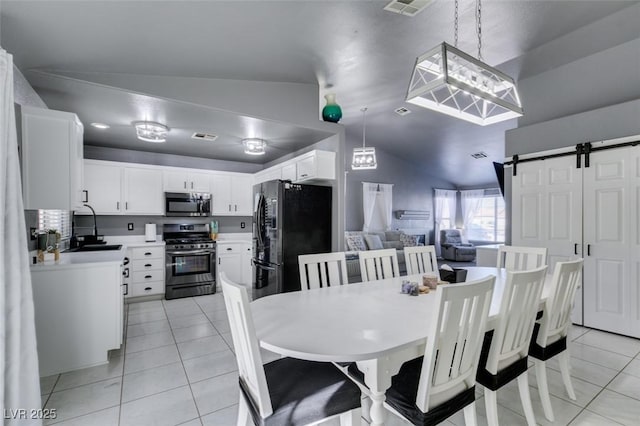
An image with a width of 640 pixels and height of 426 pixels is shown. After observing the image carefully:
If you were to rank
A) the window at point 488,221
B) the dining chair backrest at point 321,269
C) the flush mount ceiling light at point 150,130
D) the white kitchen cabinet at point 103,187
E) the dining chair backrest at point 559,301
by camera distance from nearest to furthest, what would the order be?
the dining chair backrest at point 559,301, the dining chair backrest at point 321,269, the flush mount ceiling light at point 150,130, the white kitchen cabinet at point 103,187, the window at point 488,221

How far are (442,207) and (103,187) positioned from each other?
28.3 ft

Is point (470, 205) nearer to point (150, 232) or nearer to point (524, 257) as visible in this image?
point (524, 257)

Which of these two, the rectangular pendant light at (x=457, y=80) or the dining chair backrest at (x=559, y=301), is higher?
the rectangular pendant light at (x=457, y=80)

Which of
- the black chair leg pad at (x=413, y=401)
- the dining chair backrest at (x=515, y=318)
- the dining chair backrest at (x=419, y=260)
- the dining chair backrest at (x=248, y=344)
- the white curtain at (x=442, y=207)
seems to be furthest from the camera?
the white curtain at (x=442, y=207)

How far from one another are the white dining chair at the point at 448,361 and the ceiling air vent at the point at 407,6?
6.32ft

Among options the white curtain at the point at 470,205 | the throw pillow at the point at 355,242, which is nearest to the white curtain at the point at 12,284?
the throw pillow at the point at 355,242

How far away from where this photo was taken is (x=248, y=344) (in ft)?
3.99

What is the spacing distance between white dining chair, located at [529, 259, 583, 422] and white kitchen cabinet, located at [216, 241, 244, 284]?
14.1 feet

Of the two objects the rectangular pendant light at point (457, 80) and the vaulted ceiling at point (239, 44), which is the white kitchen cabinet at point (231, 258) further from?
the rectangular pendant light at point (457, 80)

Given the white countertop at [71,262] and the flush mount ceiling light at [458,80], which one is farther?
the white countertop at [71,262]

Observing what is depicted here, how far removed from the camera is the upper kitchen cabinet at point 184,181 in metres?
4.84

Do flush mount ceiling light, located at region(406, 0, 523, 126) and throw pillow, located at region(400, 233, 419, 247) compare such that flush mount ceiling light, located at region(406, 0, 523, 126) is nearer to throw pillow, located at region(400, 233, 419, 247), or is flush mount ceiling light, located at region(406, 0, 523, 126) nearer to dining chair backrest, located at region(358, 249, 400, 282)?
dining chair backrest, located at region(358, 249, 400, 282)

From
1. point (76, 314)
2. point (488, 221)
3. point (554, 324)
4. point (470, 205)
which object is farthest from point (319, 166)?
point (488, 221)

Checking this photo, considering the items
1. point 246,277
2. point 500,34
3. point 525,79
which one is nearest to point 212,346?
point 246,277
